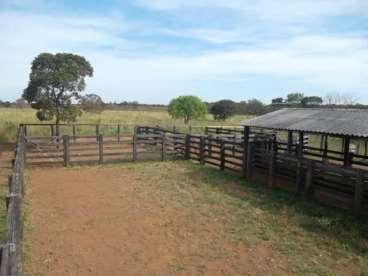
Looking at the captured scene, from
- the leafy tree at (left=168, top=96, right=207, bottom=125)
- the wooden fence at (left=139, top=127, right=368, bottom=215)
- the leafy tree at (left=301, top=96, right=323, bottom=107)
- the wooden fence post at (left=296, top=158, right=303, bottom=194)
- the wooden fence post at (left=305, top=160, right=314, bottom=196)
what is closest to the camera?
the wooden fence at (left=139, top=127, right=368, bottom=215)

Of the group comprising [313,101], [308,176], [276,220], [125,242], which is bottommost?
[125,242]

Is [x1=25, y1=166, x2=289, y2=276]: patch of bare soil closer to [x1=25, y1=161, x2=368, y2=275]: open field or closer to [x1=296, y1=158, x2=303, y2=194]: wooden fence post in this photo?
[x1=25, y1=161, x2=368, y2=275]: open field

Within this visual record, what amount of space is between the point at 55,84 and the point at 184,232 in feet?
57.6

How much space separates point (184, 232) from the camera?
26.0ft

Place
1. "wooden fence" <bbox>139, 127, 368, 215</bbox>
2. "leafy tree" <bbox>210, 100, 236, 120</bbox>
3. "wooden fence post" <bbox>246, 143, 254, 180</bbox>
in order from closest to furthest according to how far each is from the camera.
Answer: "wooden fence" <bbox>139, 127, 368, 215</bbox> → "wooden fence post" <bbox>246, 143, 254, 180</bbox> → "leafy tree" <bbox>210, 100, 236, 120</bbox>

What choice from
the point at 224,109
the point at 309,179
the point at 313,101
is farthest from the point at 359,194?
the point at 224,109

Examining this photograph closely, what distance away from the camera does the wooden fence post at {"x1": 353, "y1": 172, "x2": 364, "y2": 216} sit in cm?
875

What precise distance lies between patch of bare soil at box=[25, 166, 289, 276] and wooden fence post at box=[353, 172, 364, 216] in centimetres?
290

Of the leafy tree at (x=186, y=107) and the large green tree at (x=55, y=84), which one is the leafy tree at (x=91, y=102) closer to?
the large green tree at (x=55, y=84)

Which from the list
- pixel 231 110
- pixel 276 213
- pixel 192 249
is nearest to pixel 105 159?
pixel 276 213

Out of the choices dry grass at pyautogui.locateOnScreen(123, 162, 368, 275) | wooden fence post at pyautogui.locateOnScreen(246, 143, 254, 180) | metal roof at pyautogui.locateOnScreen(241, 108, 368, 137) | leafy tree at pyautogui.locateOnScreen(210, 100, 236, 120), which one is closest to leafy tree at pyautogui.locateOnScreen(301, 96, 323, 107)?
leafy tree at pyautogui.locateOnScreen(210, 100, 236, 120)

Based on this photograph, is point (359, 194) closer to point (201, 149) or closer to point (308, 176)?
point (308, 176)

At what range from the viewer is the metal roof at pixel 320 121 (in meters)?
10.8

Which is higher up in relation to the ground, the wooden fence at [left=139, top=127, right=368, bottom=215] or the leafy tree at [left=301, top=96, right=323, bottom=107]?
the leafy tree at [left=301, top=96, right=323, bottom=107]
